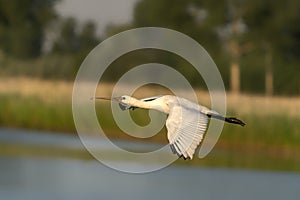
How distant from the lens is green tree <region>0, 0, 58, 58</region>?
2948cm

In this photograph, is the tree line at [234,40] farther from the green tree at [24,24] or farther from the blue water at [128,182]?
the blue water at [128,182]

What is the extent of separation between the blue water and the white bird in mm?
5325

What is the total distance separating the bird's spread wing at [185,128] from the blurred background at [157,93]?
222 inches

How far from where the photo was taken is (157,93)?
1630cm

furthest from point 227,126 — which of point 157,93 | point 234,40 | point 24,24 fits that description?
point 24,24

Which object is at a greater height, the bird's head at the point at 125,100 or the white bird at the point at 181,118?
the bird's head at the point at 125,100

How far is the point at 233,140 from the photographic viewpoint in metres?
16.1

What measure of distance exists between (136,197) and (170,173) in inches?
90.8

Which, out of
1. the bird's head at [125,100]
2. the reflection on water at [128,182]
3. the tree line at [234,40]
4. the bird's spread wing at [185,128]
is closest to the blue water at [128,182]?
the reflection on water at [128,182]

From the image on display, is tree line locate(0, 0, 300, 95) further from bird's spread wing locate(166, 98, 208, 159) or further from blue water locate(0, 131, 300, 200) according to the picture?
bird's spread wing locate(166, 98, 208, 159)

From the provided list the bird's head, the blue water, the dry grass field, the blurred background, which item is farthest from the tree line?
the bird's head

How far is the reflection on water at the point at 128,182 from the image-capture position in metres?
11.7

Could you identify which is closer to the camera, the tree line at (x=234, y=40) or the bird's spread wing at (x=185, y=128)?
the bird's spread wing at (x=185, y=128)

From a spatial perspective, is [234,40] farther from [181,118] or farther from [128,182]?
[181,118]
